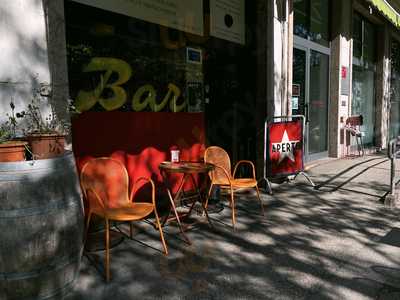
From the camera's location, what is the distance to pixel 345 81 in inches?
366

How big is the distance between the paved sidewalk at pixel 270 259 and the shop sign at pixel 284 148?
2.34 feet

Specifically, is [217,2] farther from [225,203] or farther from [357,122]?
[357,122]

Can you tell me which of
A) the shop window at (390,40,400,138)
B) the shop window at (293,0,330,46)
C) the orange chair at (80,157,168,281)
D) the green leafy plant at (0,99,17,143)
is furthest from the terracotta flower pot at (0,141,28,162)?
the shop window at (390,40,400,138)

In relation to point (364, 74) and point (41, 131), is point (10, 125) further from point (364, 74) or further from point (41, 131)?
point (364, 74)

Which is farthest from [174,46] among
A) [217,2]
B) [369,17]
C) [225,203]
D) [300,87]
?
[369,17]

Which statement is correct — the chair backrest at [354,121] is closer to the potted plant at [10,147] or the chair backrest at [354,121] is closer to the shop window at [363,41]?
the shop window at [363,41]

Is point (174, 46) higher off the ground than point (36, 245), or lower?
higher

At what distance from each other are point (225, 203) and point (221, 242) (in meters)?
1.44

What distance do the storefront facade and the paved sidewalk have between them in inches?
54.1

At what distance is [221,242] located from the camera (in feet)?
12.1

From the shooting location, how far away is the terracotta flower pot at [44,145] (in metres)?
2.60

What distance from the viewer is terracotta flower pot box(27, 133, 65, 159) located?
8.54ft

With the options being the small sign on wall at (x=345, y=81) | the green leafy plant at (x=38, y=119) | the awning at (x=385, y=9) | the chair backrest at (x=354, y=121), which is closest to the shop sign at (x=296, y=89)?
the small sign on wall at (x=345, y=81)

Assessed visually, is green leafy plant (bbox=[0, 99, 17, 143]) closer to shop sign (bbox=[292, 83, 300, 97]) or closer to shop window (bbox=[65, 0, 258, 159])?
shop window (bbox=[65, 0, 258, 159])
